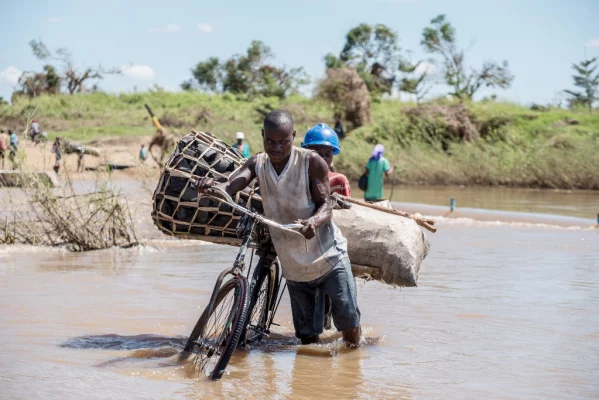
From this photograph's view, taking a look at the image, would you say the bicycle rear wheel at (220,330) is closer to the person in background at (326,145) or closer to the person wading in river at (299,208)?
the person wading in river at (299,208)

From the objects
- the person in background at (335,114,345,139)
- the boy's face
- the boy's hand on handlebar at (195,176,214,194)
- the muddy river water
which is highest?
the person in background at (335,114,345,139)

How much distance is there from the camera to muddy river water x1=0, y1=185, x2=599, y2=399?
4566 mm

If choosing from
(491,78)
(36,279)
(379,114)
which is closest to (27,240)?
(36,279)

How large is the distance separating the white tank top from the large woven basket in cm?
31

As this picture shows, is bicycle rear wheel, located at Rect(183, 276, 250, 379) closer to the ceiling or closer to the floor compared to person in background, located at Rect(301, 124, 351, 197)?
closer to the floor

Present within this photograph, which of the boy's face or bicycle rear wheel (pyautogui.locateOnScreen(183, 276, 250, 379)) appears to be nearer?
bicycle rear wheel (pyautogui.locateOnScreen(183, 276, 250, 379))

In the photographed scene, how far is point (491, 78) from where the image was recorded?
4462 centimetres

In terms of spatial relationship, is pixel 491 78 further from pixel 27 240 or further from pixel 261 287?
pixel 261 287

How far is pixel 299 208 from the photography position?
15.1 ft

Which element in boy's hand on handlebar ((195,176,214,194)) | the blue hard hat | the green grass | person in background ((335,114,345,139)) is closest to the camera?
boy's hand on handlebar ((195,176,214,194))

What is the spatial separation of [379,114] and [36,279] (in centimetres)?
2688

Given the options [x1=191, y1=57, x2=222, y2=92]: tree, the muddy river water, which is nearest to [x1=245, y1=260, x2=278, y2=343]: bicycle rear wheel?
the muddy river water

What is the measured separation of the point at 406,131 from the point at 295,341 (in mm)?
Result: 26039

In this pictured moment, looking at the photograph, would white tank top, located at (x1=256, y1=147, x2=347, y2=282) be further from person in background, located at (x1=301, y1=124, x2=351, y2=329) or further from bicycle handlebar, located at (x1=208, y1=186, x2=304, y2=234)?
person in background, located at (x1=301, y1=124, x2=351, y2=329)
